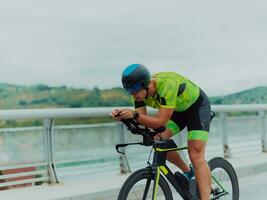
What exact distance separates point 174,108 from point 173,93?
0.20 m

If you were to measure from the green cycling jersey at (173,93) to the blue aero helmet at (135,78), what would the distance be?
0.22 metres

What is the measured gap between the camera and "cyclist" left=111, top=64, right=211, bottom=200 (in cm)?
482

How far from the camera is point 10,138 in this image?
8.09m

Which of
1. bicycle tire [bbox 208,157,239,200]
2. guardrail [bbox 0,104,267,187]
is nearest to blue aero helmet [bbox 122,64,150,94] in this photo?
bicycle tire [bbox 208,157,239,200]

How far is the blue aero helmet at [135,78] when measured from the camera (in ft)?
15.7

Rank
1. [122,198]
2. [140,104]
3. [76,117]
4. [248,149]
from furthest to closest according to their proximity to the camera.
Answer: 1. [248,149]
2. [76,117]
3. [140,104]
4. [122,198]

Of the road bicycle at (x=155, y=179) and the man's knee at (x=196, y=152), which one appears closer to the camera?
the road bicycle at (x=155, y=179)

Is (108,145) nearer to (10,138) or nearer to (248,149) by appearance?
(10,138)

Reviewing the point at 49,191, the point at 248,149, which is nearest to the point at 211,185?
the point at 49,191

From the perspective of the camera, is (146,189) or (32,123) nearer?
(146,189)

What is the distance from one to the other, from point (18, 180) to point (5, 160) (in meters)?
0.33

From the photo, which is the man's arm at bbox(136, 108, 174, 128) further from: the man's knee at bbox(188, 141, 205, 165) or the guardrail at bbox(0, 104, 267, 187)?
the guardrail at bbox(0, 104, 267, 187)

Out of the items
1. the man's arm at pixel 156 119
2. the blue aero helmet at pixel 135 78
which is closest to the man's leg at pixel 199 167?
the man's arm at pixel 156 119

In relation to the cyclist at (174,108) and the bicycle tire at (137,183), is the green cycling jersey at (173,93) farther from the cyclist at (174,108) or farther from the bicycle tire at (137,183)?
the bicycle tire at (137,183)
